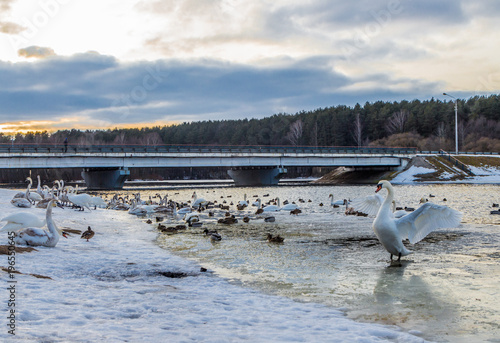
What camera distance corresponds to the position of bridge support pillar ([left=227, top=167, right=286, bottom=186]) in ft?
258

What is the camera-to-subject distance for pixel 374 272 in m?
10.6

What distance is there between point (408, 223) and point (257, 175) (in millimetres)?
70669

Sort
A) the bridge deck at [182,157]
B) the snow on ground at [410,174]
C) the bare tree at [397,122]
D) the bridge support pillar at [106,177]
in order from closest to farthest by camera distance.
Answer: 1. the bridge deck at [182,157]
2. the bridge support pillar at [106,177]
3. the snow on ground at [410,174]
4. the bare tree at [397,122]

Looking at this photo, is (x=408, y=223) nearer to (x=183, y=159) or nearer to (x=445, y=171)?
(x=183, y=159)

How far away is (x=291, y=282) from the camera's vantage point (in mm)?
9680

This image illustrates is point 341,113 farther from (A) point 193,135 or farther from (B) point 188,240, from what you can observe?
(B) point 188,240

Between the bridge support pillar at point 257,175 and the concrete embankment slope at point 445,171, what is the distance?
17139mm

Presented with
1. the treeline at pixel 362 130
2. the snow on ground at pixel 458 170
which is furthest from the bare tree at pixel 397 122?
the snow on ground at pixel 458 170

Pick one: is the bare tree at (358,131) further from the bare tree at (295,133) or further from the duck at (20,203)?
the duck at (20,203)

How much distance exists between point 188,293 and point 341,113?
492 feet

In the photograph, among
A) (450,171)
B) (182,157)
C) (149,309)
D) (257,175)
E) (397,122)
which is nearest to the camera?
(149,309)

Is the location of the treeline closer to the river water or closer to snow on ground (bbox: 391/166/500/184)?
snow on ground (bbox: 391/166/500/184)

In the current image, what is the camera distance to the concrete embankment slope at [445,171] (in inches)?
2950

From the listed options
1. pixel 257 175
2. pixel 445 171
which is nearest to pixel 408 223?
pixel 257 175
